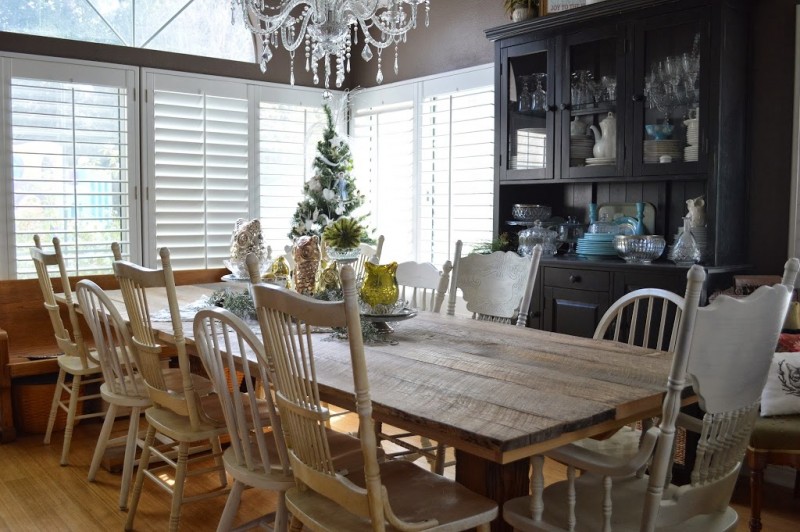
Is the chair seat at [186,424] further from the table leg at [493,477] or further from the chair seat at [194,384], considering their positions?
the table leg at [493,477]

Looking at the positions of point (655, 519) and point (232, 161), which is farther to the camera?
point (232, 161)

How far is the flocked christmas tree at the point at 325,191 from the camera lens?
5.35m

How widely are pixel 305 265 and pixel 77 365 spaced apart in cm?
138

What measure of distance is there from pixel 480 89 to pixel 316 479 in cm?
342

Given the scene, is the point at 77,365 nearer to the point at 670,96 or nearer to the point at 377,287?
the point at 377,287

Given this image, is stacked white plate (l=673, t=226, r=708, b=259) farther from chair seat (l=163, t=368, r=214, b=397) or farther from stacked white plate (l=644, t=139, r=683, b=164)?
chair seat (l=163, t=368, r=214, b=397)

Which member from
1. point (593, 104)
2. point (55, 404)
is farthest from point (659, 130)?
point (55, 404)

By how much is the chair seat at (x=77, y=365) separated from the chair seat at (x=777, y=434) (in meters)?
2.76

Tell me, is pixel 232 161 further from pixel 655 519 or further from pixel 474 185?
pixel 655 519

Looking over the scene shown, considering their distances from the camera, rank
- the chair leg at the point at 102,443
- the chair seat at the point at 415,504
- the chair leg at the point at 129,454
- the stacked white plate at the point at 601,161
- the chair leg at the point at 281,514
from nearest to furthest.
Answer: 1. the chair seat at the point at 415,504
2. the chair leg at the point at 281,514
3. the chair leg at the point at 129,454
4. the chair leg at the point at 102,443
5. the stacked white plate at the point at 601,161

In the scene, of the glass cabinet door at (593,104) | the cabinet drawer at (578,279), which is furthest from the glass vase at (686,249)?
the glass cabinet door at (593,104)

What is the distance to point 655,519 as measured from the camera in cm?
A: 159

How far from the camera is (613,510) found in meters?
1.85

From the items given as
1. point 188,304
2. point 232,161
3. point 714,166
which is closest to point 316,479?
point 188,304
